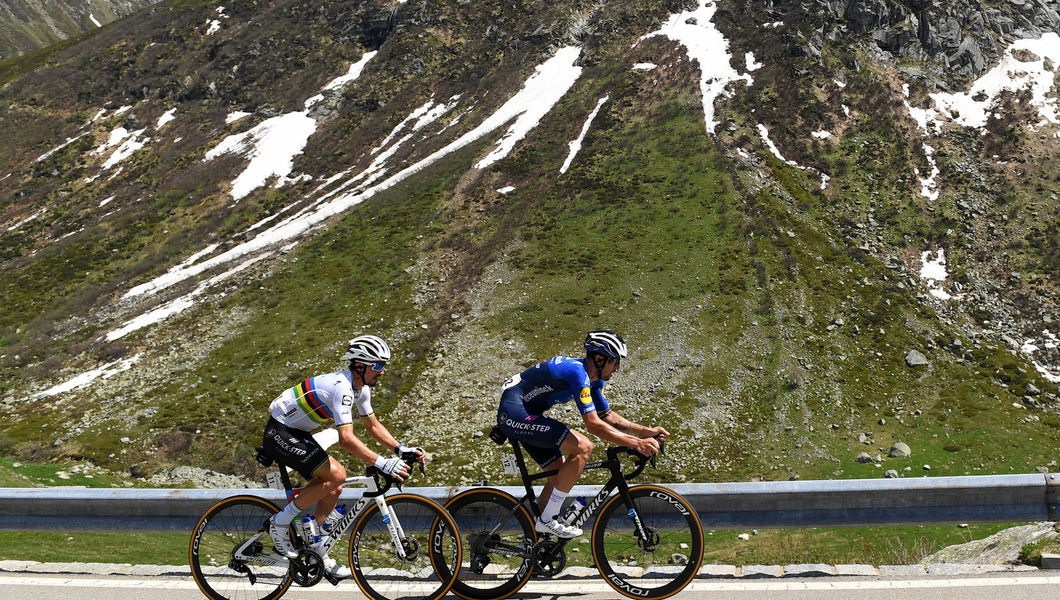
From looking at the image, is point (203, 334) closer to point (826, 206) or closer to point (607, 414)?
point (607, 414)

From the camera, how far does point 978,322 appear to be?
127 ft

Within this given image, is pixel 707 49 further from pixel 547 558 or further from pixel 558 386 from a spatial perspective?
pixel 547 558

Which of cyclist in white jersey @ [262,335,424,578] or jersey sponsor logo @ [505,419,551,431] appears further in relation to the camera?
jersey sponsor logo @ [505,419,551,431]

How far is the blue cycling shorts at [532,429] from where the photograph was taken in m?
7.04

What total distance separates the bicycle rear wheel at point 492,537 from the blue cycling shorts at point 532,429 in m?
0.60

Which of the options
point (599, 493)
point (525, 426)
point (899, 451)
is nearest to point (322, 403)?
point (525, 426)

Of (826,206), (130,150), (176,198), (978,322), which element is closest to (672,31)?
(826,206)

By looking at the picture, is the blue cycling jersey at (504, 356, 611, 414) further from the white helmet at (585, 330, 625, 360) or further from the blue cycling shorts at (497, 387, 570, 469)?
the white helmet at (585, 330, 625, 360)

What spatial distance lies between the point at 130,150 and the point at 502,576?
90.5 m

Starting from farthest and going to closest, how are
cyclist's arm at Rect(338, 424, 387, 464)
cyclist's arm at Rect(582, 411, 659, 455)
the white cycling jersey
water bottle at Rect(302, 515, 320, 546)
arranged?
water bottle at Rect(302, 515, 320, 546), the white cycling jersey, cyclist's arm at Rect(582, 411, 659, 455), cyclist's arm at Rect(338, 424, 387, 464)

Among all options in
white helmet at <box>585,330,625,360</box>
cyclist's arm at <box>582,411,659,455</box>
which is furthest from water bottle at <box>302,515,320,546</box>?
white helmet at <box>585,330,625,360</box>

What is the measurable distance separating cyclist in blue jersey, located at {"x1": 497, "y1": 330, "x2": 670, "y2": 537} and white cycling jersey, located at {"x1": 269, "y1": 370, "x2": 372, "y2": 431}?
1.56 metres

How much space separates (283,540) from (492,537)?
2.30 m

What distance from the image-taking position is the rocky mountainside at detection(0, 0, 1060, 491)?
98.3 ft
